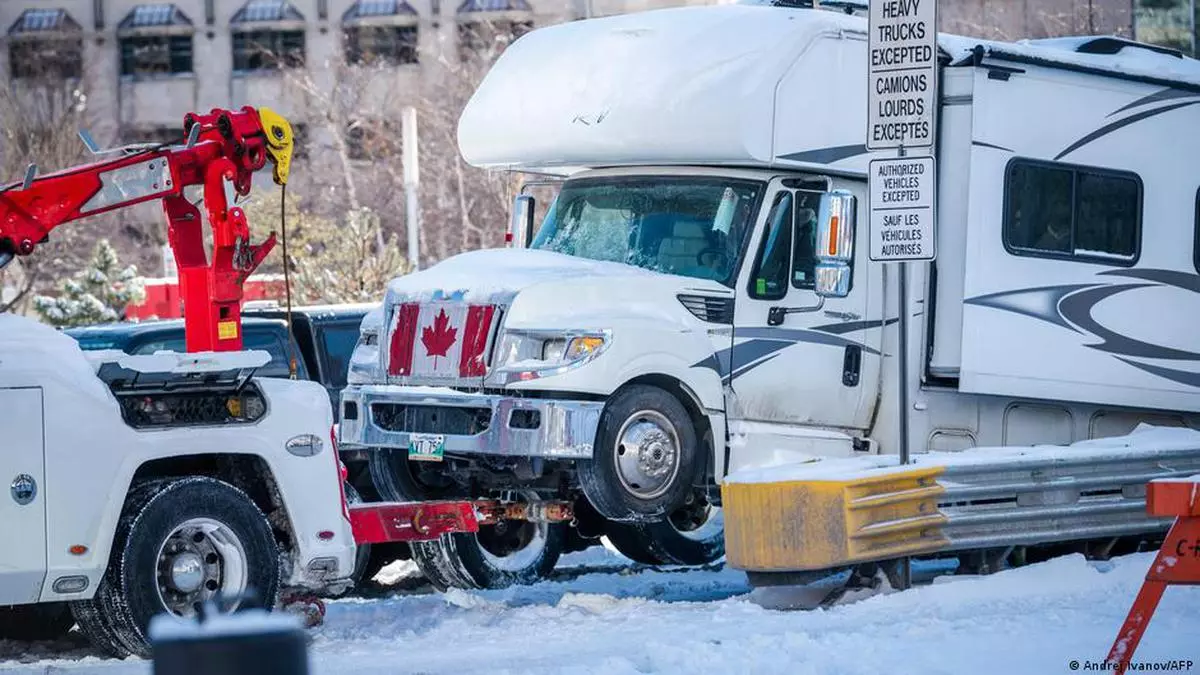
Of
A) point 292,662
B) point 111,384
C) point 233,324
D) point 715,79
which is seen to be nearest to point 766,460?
point 715,79

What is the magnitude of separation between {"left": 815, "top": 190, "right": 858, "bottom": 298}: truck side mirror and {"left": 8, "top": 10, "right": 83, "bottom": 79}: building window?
43.0m

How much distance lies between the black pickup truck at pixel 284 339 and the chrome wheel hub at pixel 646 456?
309 centimetres

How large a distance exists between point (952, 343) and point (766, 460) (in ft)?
4.70

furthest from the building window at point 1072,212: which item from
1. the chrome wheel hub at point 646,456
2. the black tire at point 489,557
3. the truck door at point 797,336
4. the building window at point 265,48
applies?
the building window at point 265,48

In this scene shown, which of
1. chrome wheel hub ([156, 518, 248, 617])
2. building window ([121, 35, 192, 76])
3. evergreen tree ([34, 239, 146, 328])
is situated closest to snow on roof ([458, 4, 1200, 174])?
chrome wheel hub ([156, 518, 248, 617])

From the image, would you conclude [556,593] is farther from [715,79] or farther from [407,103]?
[407,103]

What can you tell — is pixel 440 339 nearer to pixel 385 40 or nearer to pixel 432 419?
pixel 432 419

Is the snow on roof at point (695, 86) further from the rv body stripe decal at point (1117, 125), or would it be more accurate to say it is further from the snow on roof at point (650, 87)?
the rv body stripe decal at point (1117, 125)

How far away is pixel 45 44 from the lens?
5478 centimetres

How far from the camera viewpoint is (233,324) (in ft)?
39.4

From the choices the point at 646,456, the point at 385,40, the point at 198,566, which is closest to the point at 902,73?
the point at 646,456

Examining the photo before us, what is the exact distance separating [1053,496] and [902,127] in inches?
102

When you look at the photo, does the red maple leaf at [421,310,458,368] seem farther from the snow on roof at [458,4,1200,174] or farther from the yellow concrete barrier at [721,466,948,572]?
the yellow concrete barrier at [721,466,948,572]

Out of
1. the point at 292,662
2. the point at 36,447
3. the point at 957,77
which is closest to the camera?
the point at 292,662
